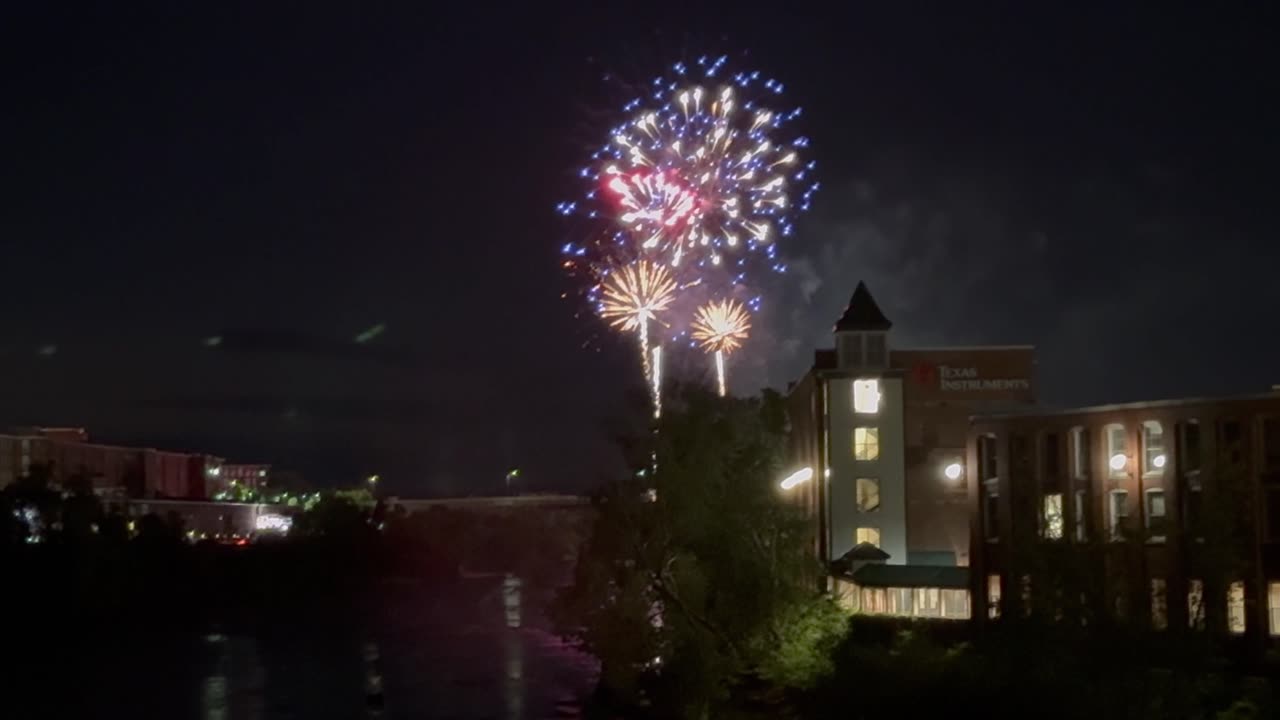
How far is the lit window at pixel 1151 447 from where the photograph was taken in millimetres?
40625

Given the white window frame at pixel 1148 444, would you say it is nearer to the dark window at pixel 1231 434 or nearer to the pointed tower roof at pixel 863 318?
the dark window at pixel 1231 434

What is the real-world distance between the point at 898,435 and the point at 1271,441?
83.8 feet

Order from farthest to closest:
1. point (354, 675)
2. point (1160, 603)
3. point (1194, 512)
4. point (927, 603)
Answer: point (354, 675) < point (927, 603) < point (1160, 603) < point (1194, 512)

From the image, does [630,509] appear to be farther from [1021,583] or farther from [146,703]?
[146,703]

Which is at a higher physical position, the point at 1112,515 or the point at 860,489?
the point at 860,489

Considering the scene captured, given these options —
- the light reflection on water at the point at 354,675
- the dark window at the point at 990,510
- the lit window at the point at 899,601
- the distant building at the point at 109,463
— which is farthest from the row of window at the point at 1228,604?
the distant building at the point at 109,463

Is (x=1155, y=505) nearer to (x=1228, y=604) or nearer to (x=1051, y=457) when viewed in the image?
(x=1228, y=604)

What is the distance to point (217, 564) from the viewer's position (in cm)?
11612

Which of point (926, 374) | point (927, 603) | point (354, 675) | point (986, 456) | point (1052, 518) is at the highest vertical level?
point (926, 374)

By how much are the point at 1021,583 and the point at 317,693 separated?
110 ft

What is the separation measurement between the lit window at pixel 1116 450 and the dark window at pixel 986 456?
6.73 m

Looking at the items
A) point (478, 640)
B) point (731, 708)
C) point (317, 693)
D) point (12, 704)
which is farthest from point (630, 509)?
point (478, 640)

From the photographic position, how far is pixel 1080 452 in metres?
44.0

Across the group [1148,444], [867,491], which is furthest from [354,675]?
[1148,444]
